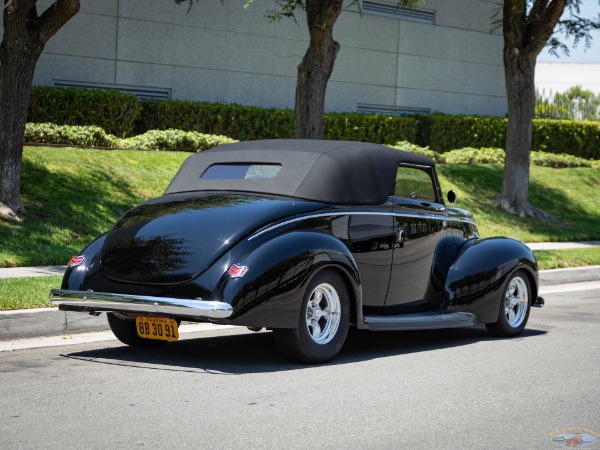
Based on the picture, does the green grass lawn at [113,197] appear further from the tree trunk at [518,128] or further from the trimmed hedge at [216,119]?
the trimmed hedge at [216,119]

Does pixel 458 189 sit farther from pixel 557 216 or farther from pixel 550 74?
pixel 550 74

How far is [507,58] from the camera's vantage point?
859 inches

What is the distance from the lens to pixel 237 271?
7410mm

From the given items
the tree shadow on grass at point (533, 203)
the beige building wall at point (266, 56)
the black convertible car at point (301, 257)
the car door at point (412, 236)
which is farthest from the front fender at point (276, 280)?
the beige building wall at point (266, 56)

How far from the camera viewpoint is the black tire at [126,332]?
8617mm

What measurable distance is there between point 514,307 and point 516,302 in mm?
60

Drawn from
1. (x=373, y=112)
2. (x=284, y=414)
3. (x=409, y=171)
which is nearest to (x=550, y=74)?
(x=373, y=112)

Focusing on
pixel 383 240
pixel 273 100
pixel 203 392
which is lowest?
pixel 203 392

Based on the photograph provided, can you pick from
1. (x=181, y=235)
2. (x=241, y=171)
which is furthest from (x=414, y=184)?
(x=181, y=235)

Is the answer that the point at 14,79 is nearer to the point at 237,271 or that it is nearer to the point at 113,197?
the point at 113,197

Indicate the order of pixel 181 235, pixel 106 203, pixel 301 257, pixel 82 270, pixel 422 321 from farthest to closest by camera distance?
pixel 106 203, pixel 422 321, pixel 82 270, pixel 181 235, pixel 301 257

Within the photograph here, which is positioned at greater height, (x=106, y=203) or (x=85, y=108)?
(x=85, y=108)

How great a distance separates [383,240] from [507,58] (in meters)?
14.0

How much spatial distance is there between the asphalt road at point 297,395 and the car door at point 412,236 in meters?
0.47
